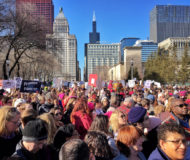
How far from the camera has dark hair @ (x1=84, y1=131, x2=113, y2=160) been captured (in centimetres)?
270

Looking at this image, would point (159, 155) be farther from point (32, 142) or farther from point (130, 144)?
point (32, 142)

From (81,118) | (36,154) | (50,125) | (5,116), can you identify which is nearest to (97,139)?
(36,154)

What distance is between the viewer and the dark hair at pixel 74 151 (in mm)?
2093

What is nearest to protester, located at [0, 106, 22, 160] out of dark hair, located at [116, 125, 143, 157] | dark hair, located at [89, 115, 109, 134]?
dark hair, located at [89, 115, 109, 134]

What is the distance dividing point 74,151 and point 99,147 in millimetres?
698

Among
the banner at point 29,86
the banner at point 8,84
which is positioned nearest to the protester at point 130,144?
A: the banner at point 29,86

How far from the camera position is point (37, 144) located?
2.52m

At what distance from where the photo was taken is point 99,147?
273 cm

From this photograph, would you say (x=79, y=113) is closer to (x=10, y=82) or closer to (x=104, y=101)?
(x=104, y=101)

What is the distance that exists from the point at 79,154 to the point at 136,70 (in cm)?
5212

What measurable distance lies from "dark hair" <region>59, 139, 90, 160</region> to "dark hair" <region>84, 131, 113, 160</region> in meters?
0.57

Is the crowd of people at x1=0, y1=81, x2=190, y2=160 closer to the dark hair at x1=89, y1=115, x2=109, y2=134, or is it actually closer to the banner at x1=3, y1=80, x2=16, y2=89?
the dark hair at x1=89, y1=115, x2=109, y2=134

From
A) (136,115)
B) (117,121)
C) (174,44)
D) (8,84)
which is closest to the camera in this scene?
(136,115)

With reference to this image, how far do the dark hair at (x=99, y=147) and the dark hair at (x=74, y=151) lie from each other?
567 millimetres
